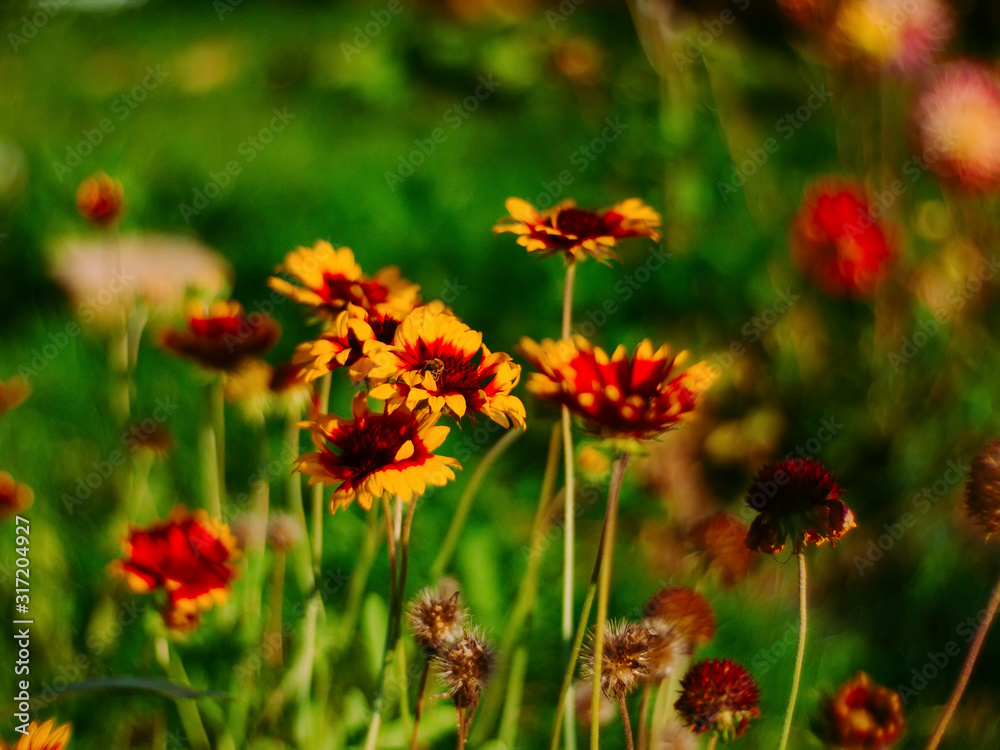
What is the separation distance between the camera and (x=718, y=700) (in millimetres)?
564

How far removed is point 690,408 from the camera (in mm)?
529

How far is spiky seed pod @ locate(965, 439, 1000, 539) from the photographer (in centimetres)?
58

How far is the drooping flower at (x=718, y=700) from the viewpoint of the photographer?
565 millimetres

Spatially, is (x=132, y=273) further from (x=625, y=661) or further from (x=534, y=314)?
(x=625, y=661)

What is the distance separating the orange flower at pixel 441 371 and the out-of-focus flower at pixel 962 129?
1.03 m

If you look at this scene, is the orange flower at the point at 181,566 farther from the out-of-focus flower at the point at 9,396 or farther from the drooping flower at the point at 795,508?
the drooping flower at the point at 795,508

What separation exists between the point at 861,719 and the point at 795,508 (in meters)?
0.17
